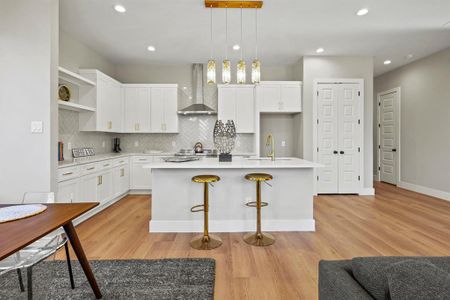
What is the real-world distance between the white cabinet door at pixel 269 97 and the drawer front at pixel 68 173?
12.2 feet

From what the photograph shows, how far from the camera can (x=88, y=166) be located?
364 cm

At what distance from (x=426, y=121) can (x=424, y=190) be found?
59.8 inches

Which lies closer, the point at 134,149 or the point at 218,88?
the point at 218,88

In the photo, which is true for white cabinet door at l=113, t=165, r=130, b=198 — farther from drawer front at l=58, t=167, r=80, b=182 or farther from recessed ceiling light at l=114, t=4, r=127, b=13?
recessed ceiling light at l=114, t=4, r=127, b=13

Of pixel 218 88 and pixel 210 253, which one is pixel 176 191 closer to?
pixel 210 253

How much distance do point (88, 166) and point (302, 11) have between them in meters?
3.92

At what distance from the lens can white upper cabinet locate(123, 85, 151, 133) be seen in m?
5.34

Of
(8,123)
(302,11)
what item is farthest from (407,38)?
(8,123)

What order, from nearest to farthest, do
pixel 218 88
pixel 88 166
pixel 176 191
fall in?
1. pixel 176 191
2. pixel 88 166
3. pixel 218 88

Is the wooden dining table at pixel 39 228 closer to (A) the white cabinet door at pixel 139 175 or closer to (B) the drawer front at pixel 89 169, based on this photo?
(B) the drawer front at pixel 89 169

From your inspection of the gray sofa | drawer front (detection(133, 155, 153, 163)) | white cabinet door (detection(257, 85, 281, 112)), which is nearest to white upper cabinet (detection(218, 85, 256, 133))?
white cabinet door (detection(257, 85, 281, 112))

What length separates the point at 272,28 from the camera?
12.6 feet

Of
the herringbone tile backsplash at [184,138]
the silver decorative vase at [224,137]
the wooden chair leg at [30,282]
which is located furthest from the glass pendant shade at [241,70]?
the wooden chair leg at [30,282]

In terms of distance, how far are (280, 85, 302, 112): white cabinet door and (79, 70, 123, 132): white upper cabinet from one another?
142 inches
